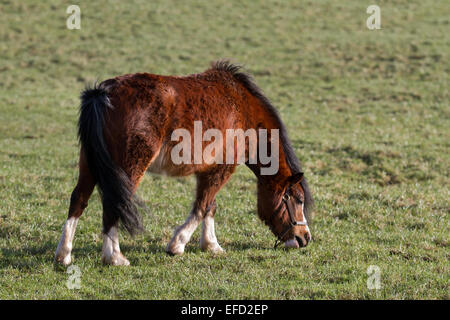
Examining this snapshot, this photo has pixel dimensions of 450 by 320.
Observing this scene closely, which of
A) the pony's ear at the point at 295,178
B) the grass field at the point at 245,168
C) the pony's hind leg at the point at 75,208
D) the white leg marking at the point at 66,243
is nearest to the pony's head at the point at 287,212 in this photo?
the pony's ear at the point at 295,178

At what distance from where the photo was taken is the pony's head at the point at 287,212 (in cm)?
755

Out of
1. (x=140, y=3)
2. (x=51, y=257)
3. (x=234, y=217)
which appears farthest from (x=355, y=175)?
(x=140, y=3)

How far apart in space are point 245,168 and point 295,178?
586 cm

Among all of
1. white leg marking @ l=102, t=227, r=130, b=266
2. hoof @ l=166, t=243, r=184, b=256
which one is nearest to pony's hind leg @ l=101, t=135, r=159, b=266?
white leg marking @ l=102, t=227, r=130, b=266

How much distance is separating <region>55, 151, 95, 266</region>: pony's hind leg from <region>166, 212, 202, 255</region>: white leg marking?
50.4 inches

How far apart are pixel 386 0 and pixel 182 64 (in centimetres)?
1694

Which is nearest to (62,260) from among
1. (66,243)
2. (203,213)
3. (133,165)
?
(66,243)

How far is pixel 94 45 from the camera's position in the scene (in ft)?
92.7

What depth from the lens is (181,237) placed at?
725 cm

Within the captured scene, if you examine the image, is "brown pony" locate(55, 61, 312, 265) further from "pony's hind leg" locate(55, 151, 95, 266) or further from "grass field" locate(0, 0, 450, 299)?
"grass field" locate(0, 0, 450, 299)

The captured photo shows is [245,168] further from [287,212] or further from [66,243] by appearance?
[66,243]

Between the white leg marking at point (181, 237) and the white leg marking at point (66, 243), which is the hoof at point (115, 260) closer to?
the white leg marking at point (66, 243)

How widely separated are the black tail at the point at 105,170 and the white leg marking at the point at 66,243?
44cm
